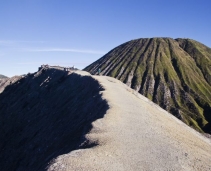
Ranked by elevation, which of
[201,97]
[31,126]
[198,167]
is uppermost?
[198,167]

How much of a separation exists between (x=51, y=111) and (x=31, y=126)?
23.4 feet

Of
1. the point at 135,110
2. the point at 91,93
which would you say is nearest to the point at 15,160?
the point at 91,93

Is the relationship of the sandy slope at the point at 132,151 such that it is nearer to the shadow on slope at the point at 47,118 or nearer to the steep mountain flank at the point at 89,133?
the steep mountain flank at the point at 89,133

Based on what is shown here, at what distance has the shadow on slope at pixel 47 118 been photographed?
160 ft

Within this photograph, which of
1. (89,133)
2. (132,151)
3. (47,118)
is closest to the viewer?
(132,151)

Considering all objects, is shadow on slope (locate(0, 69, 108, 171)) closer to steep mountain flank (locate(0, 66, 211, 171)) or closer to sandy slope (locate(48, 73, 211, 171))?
steep mountain flank (locate(0, 66, 211, 171))

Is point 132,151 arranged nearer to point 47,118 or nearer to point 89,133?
point 89,133

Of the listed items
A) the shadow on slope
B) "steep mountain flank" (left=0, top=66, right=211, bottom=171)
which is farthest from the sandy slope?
the shadow on slope

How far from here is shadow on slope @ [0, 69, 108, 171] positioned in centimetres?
4875

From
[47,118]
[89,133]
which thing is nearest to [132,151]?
[89,133]

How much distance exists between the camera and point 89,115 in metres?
53.2

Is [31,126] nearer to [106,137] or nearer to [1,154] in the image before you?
[1,154]

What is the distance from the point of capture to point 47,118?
74.6m

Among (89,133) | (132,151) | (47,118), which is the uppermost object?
(89,133)
